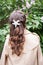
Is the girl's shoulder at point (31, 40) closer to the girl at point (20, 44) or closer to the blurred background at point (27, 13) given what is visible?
the girl at point (20, 44)

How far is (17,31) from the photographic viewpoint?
411 cm

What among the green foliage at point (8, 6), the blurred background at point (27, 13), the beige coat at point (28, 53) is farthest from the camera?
the green foliage at point (8, 6)

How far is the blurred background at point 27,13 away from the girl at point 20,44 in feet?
4.45

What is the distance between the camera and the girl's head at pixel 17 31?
13.4ft

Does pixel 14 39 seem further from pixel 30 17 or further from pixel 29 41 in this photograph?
pixel 30 17

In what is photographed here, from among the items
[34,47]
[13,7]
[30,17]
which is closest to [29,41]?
[34,47]

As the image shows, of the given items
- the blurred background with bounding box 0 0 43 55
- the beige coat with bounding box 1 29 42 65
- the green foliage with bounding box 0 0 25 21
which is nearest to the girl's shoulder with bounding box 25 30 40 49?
the beige coat with bounding box 1 29 42 65

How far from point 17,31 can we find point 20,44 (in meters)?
0.17

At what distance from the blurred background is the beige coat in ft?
4.39

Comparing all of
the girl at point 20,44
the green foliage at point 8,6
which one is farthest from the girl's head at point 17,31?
the green foliage at point 8,6

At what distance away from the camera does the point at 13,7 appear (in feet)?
20.4

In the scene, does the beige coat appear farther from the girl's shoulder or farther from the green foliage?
the green foliage

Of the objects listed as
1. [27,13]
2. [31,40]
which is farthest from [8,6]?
[31,40]

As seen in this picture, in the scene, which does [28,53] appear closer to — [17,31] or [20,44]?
[20,44]
